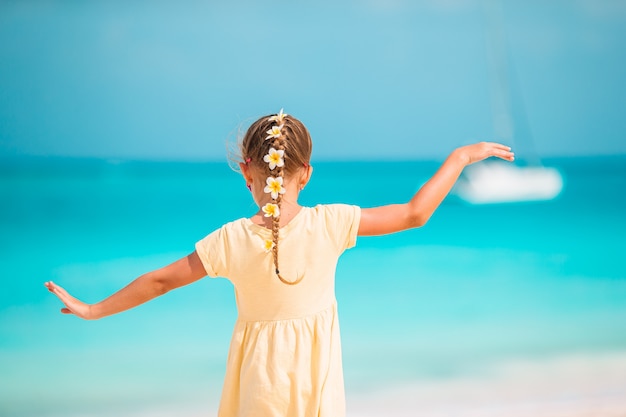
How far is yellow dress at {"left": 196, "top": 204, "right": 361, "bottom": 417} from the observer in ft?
4.91

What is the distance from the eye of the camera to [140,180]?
10625mm

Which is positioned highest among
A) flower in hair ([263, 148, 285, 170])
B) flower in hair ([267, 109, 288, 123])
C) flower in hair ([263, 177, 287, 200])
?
flower in hair ([267, 109, 288, 123])

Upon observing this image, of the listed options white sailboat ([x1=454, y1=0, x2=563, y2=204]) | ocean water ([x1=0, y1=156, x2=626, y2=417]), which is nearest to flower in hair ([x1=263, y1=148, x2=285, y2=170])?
ocean water ([x1=0, y1=156, x2=626, y2=417])

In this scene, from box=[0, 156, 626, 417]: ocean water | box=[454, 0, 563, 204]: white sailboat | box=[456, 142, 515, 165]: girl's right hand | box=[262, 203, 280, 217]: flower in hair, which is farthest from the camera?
box=[454, 0, 563, 204]: white sailboat

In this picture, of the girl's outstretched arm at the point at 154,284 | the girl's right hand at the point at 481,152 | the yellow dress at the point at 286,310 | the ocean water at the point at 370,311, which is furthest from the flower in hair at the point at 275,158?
the ocean water at the point at 370,311

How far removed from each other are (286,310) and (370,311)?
8.37ft

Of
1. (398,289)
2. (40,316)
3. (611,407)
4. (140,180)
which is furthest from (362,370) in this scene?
(140,180)

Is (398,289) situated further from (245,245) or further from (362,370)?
(245,245)

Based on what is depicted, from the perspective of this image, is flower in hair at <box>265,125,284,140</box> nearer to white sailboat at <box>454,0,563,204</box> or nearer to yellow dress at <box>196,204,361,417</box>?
yellow dress at <box>196,204,361,417</box>

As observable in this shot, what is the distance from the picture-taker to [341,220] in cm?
151

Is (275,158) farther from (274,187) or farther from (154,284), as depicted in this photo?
(154,284)

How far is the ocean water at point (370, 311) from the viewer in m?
3.05

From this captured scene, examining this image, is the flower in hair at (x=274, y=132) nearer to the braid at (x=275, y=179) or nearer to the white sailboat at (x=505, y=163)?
the braid at (x=275, y=179)

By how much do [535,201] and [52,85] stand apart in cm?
669
